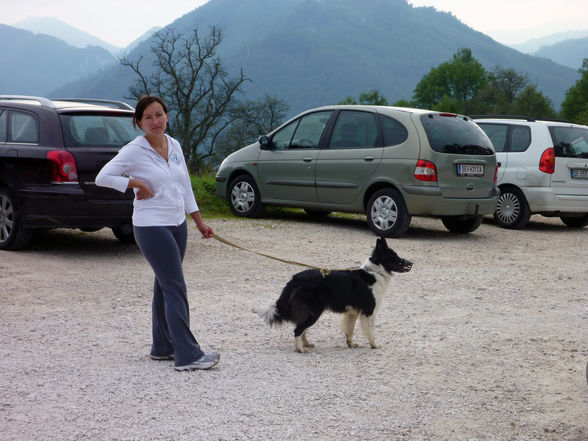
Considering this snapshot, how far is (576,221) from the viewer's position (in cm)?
1426

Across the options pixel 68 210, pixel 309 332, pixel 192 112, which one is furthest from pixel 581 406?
pixel 192 112

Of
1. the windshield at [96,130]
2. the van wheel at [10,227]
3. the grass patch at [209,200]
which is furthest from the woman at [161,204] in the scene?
the grass patch at [209,200]

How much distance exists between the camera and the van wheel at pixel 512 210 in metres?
13.1

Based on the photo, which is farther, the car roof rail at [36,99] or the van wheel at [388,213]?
the van wheel at [388,213]

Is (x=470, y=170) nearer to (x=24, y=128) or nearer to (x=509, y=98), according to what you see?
(x=24, y=128)

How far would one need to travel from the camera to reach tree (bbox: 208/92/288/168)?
56.8 metres

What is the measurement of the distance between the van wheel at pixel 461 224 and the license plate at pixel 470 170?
958 millimetres

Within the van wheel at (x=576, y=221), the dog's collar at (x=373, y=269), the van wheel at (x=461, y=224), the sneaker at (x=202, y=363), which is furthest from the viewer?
the van wheel at (x=576, y=221)

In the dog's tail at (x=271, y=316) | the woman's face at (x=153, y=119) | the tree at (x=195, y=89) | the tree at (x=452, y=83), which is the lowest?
the dog's tail at (x=271, y=316)

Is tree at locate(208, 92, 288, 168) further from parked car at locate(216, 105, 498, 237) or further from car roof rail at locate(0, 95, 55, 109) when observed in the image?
car roof rail at locate(0, 95, 55, 109)

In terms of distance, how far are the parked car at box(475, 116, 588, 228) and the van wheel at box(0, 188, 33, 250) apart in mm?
8423

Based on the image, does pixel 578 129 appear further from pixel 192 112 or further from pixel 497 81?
pixel 497 81

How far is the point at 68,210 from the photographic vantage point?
867 cm

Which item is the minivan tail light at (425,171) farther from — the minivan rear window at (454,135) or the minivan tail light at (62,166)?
the minivan tail light at (62,166)
